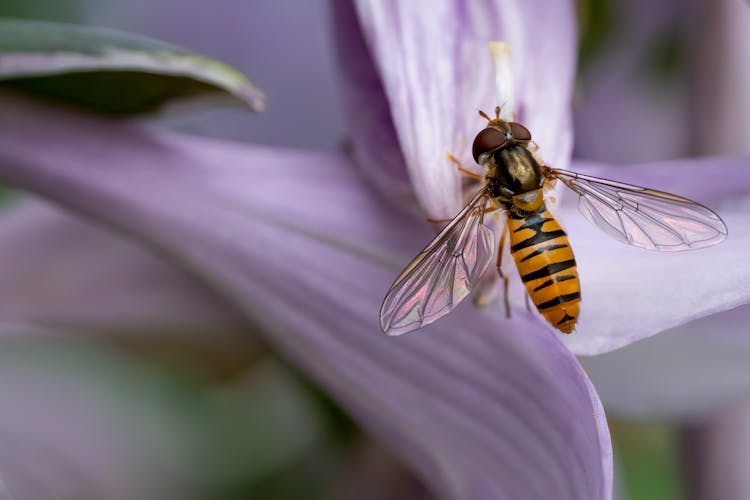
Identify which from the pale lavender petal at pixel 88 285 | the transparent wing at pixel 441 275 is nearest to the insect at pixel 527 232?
the transparent wing at pixel 441 275

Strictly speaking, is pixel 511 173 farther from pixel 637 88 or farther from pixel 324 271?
pixel 637 88

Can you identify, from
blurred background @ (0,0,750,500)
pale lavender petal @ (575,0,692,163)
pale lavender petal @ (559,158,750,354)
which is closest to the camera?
pale lavender petal @ (559,158,750,354)

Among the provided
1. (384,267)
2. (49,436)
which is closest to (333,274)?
(384,267)

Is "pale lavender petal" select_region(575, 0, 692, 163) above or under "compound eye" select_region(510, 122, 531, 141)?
under

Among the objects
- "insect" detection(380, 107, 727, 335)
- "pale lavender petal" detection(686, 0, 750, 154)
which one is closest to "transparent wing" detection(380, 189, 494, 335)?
"insect" detection(380, 107, 727, 335)

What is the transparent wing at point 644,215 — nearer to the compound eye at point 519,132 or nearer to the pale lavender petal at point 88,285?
the compound eye at point 519,132

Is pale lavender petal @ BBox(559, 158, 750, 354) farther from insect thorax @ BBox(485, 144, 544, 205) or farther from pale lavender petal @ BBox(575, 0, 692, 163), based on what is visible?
pale lavender petal @ BBox(575, 0, 692, 163)

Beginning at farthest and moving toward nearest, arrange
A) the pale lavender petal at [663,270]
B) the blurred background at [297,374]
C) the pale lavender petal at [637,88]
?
1. the pale lavender petal at [637,88]
2. the blurred background at [297,374]
3. the pale lavender petal at [663,270]
